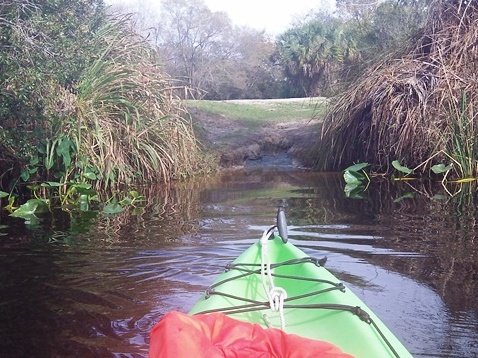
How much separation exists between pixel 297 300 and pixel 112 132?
733cm

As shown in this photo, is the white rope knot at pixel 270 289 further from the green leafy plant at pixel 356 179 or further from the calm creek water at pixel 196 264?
the green leafy plant at pixel 356 179

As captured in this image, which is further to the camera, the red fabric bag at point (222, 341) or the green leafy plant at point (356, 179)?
the green leafy plant at point (356, 179)

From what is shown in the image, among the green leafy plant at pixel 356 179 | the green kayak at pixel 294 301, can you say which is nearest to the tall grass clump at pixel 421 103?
the green leafy plant at pixel 356 179

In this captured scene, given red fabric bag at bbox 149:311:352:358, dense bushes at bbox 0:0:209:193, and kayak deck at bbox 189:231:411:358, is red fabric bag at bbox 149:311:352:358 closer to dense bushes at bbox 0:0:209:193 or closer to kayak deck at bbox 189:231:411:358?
kayak deck at bbox 189:231:411:358

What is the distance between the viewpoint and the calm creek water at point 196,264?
3.76 metres

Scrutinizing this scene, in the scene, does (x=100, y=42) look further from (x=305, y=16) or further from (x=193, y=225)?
(x=305, y=16)

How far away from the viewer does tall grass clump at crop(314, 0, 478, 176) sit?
10.9 metres

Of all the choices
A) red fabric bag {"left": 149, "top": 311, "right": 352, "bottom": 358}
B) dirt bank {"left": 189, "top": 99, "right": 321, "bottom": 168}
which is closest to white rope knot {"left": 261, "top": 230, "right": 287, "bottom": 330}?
red fabric bag {"left": 149, "top": 311, "right": 352, "bottom": 358}

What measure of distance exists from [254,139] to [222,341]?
13.8m

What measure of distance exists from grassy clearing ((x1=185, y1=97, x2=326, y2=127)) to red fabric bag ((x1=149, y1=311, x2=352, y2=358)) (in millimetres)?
14461

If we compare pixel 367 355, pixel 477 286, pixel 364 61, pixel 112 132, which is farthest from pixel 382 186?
pixel 367 355

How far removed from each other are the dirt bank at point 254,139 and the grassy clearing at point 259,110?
0.31 m

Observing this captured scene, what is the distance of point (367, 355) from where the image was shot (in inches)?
101

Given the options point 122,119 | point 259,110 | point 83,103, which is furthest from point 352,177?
point 259,110
